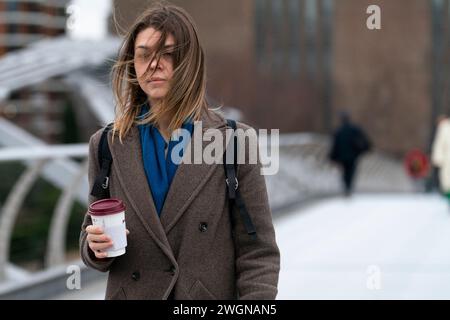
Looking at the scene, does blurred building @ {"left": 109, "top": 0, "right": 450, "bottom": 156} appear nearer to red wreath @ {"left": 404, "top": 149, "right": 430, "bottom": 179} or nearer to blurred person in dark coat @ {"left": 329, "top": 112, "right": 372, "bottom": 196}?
red wreath @ {"left": 404, "top": 149, "right": 430, "bottom": 179}

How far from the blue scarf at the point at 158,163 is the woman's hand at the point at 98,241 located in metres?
0.13

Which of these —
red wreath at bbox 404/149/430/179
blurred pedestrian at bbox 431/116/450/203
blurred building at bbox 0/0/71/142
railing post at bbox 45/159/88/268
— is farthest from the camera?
blurred building at bbox 0/0/71/142

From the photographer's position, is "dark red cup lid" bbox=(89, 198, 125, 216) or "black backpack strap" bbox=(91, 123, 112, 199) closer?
"dark red cup lid" bbox=(89, 198, 125, 216)

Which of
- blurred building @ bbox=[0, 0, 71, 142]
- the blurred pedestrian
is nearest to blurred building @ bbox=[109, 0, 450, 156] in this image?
blurred building @ bbox=[0, 0, 71, 142]

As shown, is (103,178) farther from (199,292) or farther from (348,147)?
(348,147)

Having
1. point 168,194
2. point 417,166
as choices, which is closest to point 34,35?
point 417,166

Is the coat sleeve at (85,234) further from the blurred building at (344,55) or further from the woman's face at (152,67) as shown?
the blurred building at (344,55)

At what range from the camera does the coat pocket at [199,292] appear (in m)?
1.99

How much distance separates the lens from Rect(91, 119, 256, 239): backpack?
199 cm

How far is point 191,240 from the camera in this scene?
199cm

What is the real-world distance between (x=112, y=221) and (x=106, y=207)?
4cm

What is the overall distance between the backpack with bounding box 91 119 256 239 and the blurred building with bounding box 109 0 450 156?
45.8 meters

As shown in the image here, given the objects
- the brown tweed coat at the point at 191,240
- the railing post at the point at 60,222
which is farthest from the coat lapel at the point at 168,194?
the railing post at the point at 60,222
